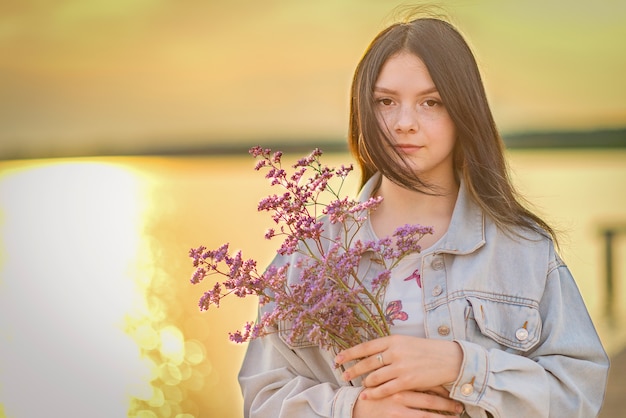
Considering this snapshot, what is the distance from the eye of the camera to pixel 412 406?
252 centimetres

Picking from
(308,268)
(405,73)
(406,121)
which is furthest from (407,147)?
(308,268)

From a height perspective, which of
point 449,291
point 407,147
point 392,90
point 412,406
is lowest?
Answer: point 412,406

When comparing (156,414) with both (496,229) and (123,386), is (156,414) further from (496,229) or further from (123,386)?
(496,229)

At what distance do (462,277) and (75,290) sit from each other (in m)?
4.28

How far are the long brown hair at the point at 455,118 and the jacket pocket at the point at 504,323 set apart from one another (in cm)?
21

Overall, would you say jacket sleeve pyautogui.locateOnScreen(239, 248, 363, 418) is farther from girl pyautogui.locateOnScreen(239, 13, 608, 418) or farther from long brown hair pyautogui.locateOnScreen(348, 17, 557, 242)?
long brown hair pyautogui.locateOnScreen(348, 17, 557, 242)

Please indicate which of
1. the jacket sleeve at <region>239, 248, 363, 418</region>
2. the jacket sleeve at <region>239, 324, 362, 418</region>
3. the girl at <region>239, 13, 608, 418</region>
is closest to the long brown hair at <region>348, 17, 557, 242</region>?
the girl at <region>239, 13, 608, 418</region>

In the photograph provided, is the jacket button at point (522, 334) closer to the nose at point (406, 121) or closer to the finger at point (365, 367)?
the finger at point (365, 367)

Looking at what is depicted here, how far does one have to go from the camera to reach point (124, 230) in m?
7.55

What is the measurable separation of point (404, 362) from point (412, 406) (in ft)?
0.38

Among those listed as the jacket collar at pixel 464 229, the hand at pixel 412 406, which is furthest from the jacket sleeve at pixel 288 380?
the jacket collar at pixel 464 229

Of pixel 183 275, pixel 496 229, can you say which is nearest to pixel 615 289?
pixel 183 275

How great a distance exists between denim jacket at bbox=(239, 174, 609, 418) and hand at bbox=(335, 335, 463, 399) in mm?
36

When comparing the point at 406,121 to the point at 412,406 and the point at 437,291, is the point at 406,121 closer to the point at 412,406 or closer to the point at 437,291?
the point at 437,291
